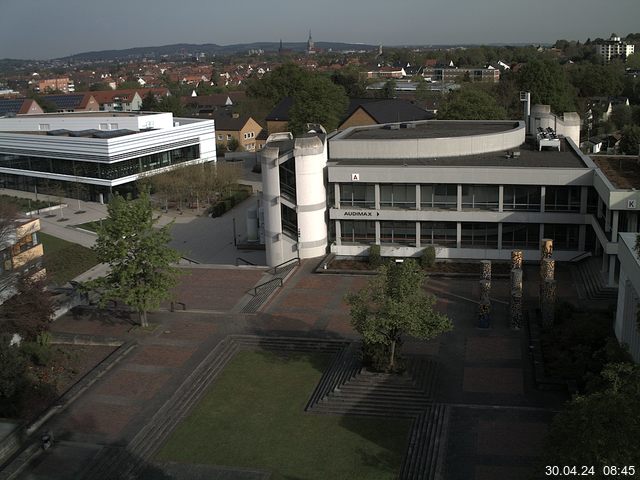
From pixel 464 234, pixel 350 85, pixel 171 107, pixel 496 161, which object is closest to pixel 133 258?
pixel 464 234

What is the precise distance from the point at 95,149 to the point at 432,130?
31.1m

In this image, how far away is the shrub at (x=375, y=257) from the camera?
41.5m

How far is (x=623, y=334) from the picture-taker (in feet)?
88.2

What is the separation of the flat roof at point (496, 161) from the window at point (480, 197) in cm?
179

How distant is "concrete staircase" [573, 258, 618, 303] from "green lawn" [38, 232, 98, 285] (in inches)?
1097

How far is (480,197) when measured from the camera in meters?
41.3

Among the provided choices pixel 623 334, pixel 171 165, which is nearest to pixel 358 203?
pixel 623 334

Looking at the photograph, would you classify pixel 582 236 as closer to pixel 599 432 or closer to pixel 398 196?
pixel 398 196

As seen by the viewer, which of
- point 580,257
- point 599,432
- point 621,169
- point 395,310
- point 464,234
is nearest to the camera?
point 599,432

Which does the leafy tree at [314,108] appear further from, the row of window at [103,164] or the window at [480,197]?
the window at [480,197]

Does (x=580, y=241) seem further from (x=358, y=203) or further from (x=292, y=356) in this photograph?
(x=292, y=356)

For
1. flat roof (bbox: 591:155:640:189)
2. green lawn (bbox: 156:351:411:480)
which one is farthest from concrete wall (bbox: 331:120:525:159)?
green lawn (bbox: 156:351:411:480)

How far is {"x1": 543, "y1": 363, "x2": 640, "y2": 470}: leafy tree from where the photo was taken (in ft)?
45.3

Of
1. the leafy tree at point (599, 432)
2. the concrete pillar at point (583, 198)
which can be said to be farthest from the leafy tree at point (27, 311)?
the concrete pillar at point (583, 198)
